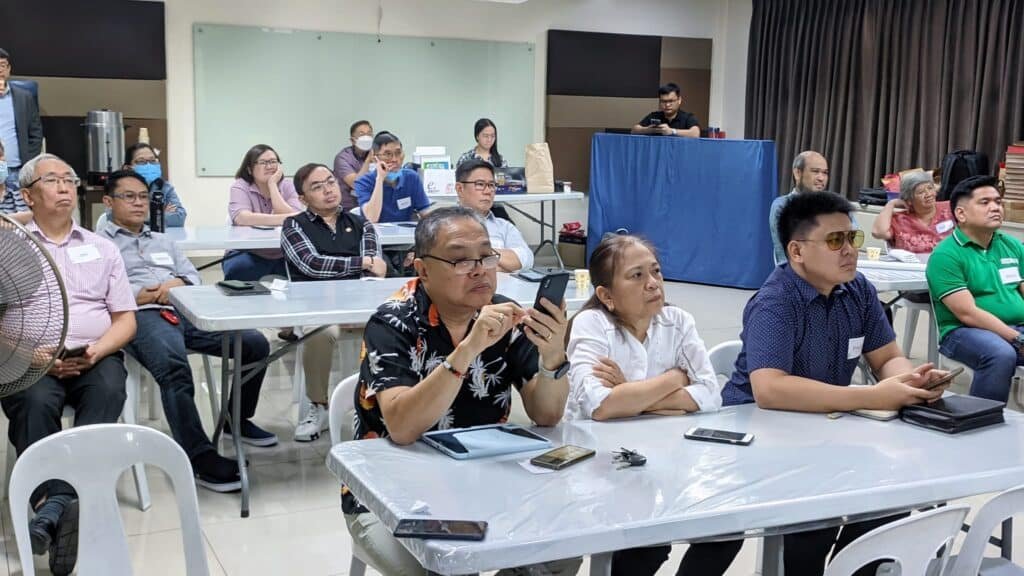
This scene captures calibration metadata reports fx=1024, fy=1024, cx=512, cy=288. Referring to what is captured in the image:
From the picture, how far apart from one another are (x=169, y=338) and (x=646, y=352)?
187cm

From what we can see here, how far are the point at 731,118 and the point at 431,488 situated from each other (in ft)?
30.0

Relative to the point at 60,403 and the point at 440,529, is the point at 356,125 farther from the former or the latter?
the point at 440,529

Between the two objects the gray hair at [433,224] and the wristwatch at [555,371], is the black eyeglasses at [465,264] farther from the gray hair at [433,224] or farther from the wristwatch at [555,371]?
the wristwatch at [555,371]

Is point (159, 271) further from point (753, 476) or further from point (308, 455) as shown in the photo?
point (753, 476)

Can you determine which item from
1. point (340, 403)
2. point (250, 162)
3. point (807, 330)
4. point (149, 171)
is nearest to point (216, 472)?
point (340, 403)

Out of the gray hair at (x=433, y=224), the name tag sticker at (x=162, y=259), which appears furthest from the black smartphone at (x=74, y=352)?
the gray hair at (x=433, y=224)

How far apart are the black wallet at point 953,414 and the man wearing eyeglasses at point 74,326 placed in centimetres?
225

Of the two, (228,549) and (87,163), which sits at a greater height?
(87,163)

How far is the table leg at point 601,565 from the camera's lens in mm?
1854

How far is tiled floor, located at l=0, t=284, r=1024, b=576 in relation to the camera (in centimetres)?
290

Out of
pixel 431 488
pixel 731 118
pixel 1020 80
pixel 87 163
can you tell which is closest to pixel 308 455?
pixel 431 488

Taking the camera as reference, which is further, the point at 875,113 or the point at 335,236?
the point at 875,113

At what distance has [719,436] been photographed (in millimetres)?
2129

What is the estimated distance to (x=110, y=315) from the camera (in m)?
3.40
